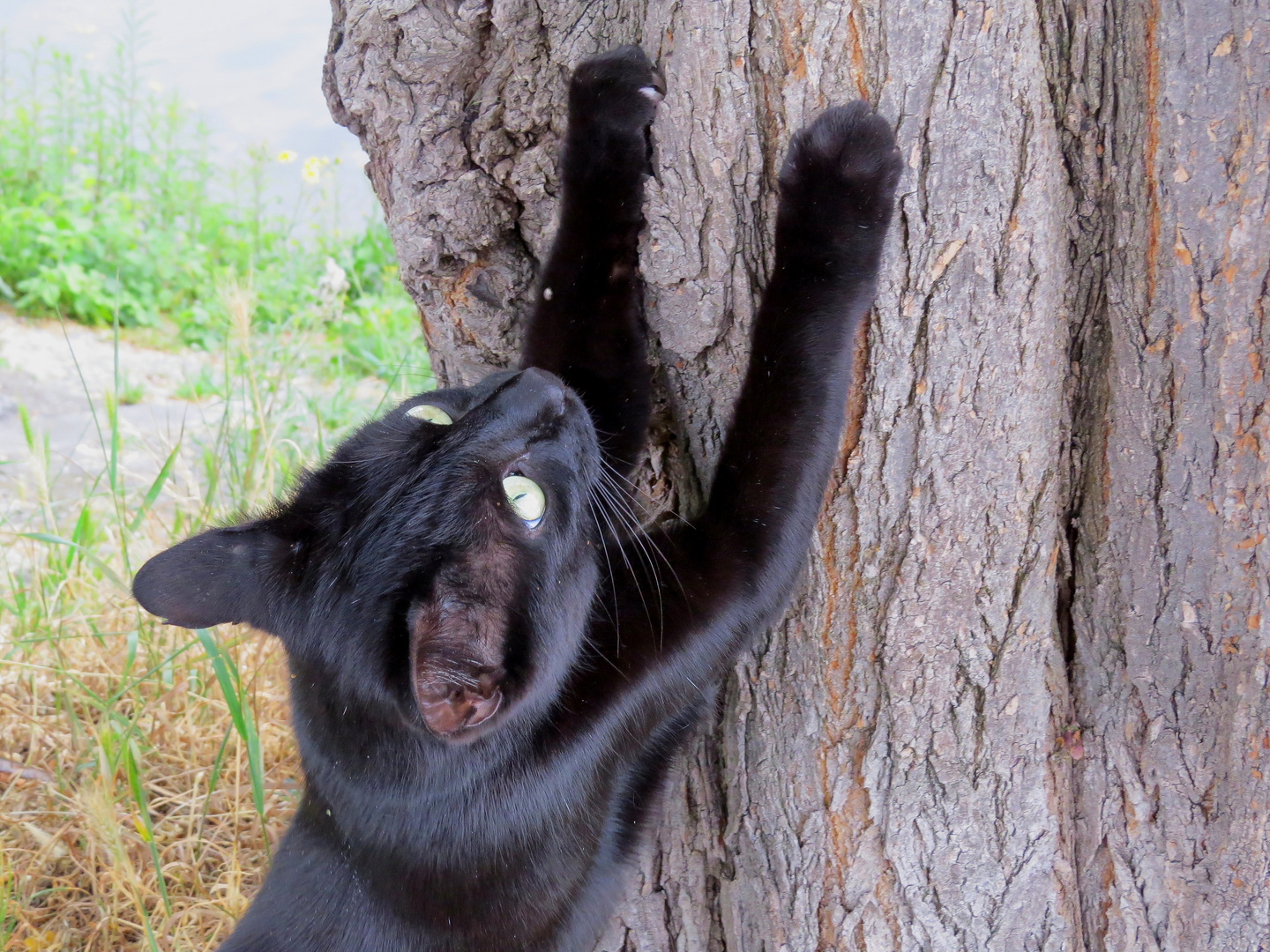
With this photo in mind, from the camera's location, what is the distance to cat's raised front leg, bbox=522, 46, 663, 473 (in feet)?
4.69

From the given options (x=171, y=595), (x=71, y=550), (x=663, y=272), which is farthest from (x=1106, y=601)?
(x=71, y=550)

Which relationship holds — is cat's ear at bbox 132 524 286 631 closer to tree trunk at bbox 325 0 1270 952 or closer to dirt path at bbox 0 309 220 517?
tree trunk at bbox 325 0 1270 952

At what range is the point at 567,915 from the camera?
1.58 meters

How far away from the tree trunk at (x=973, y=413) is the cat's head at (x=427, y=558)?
0.81ft

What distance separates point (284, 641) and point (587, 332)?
65cm

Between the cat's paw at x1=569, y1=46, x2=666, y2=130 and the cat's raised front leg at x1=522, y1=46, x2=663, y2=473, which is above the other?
the cat's paw at x1=569, y1=46, x2=666, y2=130

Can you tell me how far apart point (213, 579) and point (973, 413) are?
1049 mm

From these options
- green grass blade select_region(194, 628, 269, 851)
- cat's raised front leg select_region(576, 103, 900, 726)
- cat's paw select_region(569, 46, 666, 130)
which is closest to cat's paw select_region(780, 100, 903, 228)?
cat's raised front leg select_region(576, 103, 900, 726)

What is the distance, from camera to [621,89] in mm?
1385

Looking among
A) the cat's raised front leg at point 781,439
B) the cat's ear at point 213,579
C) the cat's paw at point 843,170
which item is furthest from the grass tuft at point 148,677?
the cat's paw at point 843,170

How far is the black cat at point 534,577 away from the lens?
1.33 metres

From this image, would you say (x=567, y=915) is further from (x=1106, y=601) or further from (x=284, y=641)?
(x=1106, y=601)

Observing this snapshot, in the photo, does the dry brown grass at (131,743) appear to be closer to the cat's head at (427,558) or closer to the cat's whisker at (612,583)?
the cat's head at (427,558)

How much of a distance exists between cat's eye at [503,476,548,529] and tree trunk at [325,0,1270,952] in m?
0.28
